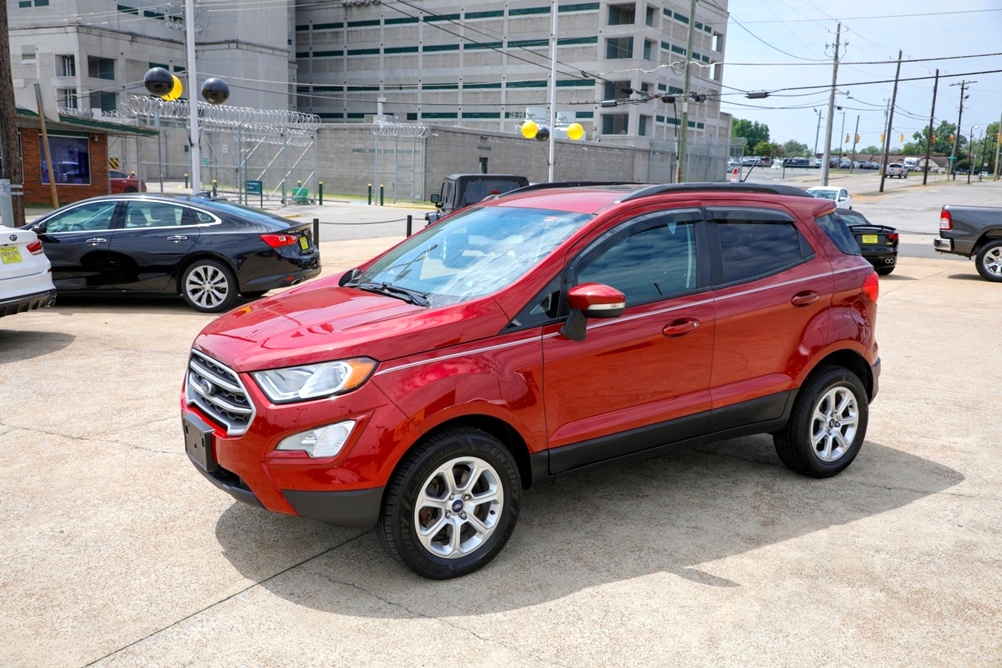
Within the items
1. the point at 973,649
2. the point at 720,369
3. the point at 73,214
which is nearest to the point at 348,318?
the point at 720,369

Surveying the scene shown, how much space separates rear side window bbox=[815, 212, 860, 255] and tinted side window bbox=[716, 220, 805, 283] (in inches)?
11.1

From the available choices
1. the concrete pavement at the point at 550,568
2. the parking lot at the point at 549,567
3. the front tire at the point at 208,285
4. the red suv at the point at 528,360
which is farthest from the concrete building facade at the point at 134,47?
the red suv at the point at 528,360

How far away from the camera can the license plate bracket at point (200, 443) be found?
4.01m

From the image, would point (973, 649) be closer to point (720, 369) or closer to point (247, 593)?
point (720, 369)

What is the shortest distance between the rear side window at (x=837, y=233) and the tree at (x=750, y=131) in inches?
6693

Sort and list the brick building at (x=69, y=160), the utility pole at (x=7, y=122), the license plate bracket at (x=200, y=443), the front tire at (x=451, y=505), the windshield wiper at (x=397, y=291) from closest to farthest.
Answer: the front tire at (x=451, y=505) → the license plate bracket at (x=200, y=443) → the windshield wiper at (x=397, y=291) → the utility pole at (x=7, y=122) → the brick building at (x=69, y=160)

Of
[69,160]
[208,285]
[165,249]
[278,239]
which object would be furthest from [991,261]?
[69,160]

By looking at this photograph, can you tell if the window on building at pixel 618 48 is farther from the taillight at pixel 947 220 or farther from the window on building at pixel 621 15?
the taillight at pixel 947 220


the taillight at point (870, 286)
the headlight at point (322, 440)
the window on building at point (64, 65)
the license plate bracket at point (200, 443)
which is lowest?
the license plate bracket at point (200, 443)

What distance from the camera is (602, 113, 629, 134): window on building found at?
7688 cm

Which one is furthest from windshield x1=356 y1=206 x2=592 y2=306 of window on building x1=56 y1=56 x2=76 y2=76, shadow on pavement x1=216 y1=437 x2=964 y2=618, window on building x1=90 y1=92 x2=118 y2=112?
window on building x1=56 y1=56 x2=76 y2=76

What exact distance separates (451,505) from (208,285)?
7.84m

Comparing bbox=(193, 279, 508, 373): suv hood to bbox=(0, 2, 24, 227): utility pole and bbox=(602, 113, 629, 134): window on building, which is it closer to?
bbox=(0, 2, 24, 227): utility pole

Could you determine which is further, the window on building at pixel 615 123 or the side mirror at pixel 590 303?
the window on building at pixel 615 123
